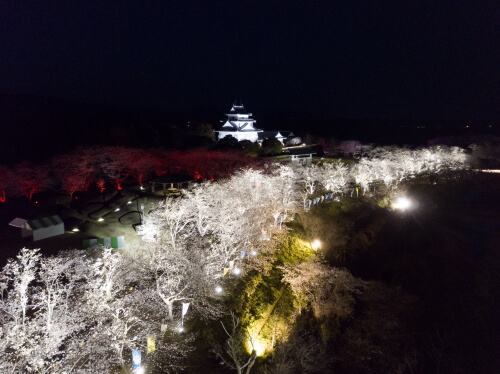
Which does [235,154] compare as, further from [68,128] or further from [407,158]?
[68,128]

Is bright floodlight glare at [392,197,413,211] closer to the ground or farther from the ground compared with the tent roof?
closer to the ground

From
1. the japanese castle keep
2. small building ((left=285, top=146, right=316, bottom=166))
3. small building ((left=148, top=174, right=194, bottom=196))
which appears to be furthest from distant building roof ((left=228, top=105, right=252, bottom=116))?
small building ((left=148, top=174, right=194, bottom=196))

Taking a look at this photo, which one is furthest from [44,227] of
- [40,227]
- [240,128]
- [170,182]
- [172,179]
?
[240,128]

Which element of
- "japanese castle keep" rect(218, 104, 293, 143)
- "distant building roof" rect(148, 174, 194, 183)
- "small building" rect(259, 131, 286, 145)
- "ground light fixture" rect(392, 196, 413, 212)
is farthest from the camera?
"small building" rect(259, 131, 286, 145)

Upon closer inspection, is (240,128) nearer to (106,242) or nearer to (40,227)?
(40,227)

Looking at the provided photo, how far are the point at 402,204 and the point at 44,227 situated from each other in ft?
103

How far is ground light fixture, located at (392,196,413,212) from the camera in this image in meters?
29.7

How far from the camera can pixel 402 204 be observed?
30.2 metres

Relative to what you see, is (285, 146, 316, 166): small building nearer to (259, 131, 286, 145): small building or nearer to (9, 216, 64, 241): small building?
(259, 131, 286, 145): small building

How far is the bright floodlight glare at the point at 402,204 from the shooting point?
2981 cm

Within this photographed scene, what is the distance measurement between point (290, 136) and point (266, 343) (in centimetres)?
4263

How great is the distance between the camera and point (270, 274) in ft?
58.3

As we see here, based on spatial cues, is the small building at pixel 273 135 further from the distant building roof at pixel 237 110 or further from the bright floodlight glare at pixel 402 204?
the bright floodlight glare at pixel 402 204

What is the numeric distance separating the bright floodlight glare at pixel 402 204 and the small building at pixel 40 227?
29566mm
